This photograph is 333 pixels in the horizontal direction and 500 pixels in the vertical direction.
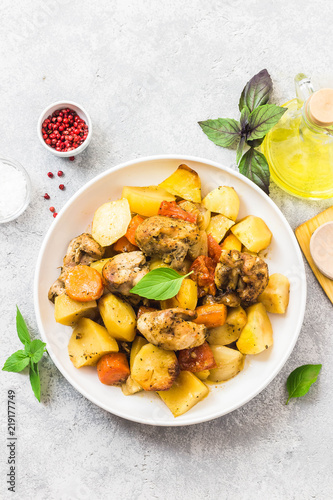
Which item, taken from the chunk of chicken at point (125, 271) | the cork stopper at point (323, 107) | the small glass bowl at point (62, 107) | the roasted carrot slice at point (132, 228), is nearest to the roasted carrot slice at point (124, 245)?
the roasted carrot slice at point (132, 228)

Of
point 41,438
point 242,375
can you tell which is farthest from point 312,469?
point 41,438

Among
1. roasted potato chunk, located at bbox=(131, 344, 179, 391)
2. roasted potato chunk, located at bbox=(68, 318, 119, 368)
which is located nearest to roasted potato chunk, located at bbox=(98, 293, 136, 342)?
roasted potato chunk, located at bbox=(68, 318, 119, 368)

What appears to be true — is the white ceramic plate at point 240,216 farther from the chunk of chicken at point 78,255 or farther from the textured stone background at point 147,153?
the textured stone background at point 147,153

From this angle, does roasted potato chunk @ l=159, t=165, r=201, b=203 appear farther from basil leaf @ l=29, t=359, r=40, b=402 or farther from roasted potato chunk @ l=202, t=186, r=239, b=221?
basil leaf @ l=29, t=359, r=40, b=402

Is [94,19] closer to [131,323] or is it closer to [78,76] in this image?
[78,76]

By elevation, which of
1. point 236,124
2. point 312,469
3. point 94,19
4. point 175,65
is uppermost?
point 94,19
